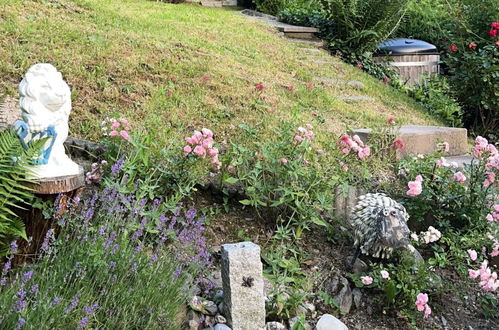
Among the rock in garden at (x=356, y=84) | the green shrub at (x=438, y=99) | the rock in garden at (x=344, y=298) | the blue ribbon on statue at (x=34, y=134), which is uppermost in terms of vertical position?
the blue ribbon on statue at (x=34, y=134)

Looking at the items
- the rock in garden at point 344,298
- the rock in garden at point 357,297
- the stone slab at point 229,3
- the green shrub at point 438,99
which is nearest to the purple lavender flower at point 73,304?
the rock in garden at point 344,298

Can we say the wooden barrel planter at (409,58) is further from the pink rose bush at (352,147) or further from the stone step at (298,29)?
the pink rose bush at (352,147)

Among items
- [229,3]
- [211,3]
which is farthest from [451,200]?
[229,3]

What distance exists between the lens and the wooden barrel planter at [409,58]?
8.96 m

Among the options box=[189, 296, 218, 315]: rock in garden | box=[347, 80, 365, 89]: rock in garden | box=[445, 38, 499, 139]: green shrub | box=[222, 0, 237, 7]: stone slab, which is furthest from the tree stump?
box=[222, 0, 237, 7]: stone slab

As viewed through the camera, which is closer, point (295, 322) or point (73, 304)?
point (73, 304)

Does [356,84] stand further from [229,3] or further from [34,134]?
[229,3]

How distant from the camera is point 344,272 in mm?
3635

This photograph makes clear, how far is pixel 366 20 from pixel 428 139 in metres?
4.05

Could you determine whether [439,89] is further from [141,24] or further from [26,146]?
[26,146]

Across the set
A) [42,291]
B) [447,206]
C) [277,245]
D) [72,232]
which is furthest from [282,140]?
[42,291]

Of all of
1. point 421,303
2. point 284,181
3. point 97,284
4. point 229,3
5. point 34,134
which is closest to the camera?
point 97,284

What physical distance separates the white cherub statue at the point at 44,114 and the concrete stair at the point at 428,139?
2814mm

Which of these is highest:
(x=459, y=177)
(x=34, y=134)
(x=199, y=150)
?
(x=34, y=134)
